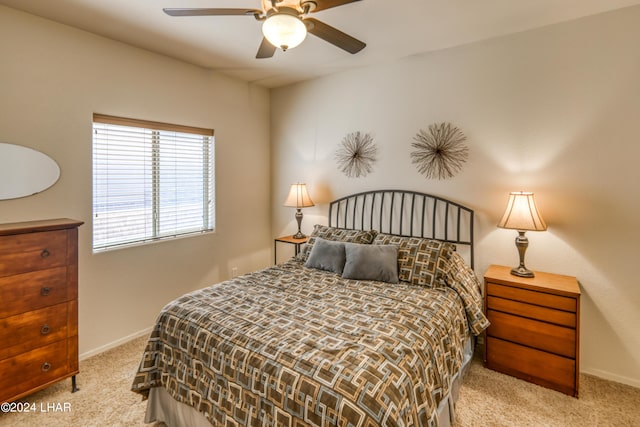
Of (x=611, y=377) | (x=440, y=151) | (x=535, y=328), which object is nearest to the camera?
(x=535, y=328)

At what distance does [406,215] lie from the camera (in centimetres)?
321

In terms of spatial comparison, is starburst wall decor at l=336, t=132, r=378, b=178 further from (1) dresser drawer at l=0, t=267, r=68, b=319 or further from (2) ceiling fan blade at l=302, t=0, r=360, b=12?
(1) dresser drawer at l=0, t=267, r=68, b=319

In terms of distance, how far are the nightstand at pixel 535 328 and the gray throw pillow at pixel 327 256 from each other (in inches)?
46.3

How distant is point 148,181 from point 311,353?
2498 millimetres

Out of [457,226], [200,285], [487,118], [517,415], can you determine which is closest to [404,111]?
[487,118]

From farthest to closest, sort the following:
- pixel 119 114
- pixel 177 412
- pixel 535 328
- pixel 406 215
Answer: pixel 406 215
pixel 119 114
pixel 535 328
pixel 177 412

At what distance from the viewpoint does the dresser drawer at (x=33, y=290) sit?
1.93 meters

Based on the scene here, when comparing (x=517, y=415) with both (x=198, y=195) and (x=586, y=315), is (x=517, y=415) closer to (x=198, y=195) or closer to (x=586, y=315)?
(x=586, y=315)

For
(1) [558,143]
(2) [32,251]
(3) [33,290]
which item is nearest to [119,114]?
(2) [32,251]

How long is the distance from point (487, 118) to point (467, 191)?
0.65m

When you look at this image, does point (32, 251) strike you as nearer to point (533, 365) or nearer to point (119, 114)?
point (119, 114)

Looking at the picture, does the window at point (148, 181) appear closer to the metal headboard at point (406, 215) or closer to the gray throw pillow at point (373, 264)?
the metal headboard at point (406, 215)

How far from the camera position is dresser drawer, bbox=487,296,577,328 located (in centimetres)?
215

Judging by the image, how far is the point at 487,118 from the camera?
2771 mm
